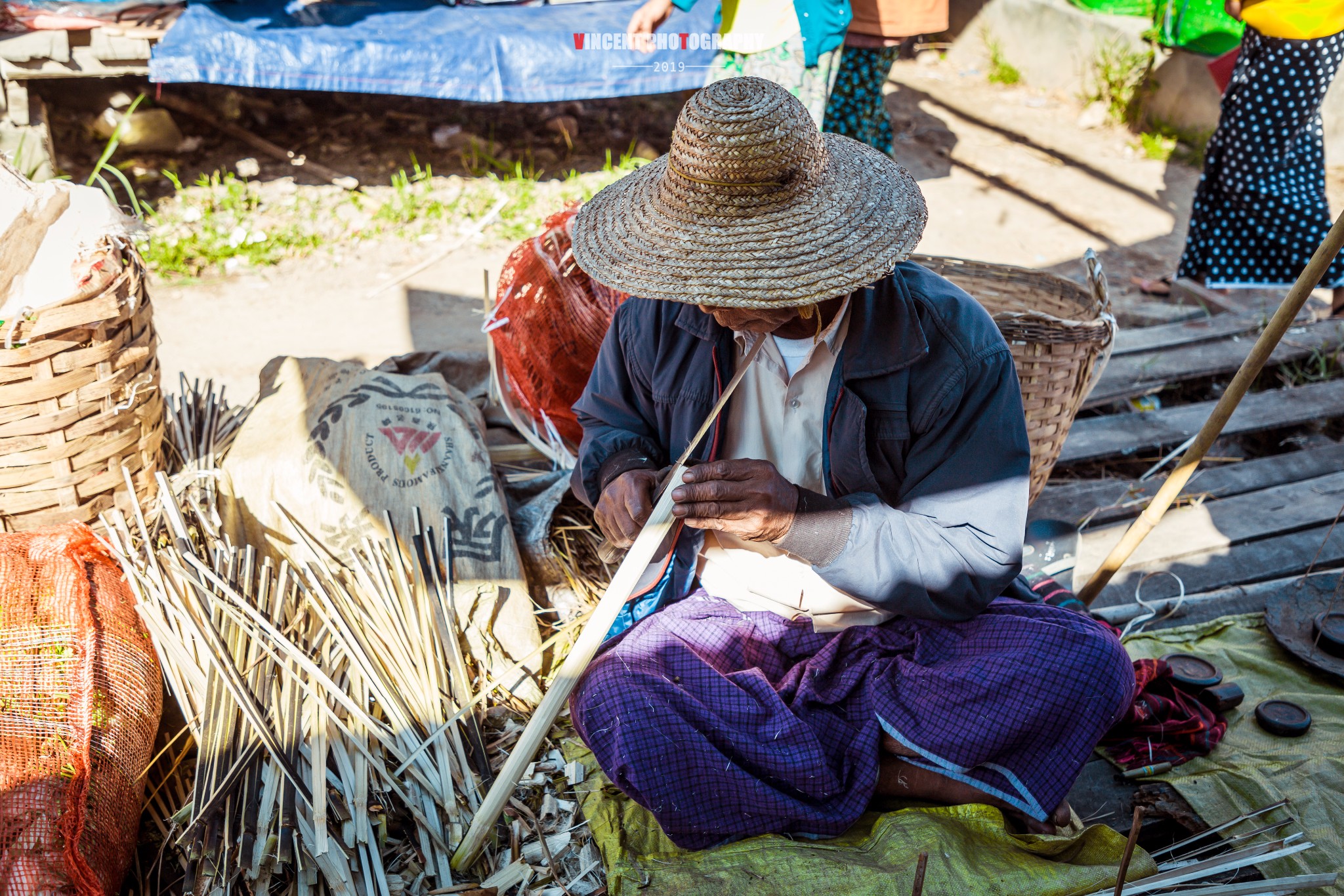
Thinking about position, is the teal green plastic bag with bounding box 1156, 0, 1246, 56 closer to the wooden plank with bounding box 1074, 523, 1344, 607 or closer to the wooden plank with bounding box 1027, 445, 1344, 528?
the wooden plank with bounding box 1027, 445, 1344, 528

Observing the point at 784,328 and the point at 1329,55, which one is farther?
the point at 1329,55

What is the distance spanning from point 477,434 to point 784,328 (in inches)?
43.1

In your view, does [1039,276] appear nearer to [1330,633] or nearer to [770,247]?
[1330,633]

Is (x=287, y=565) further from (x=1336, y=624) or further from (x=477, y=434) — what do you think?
(x=1336, y=624)

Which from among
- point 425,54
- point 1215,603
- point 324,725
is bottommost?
point 1215,603

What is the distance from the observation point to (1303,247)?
3908 millimetres

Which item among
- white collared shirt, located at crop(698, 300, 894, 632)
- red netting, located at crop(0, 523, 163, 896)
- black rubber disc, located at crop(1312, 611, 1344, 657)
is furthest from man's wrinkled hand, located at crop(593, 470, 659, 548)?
black rubber disc, located at crop(1312, 611, 1344, 657)

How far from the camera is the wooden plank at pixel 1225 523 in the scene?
2.74 m

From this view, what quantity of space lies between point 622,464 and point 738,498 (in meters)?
0.37

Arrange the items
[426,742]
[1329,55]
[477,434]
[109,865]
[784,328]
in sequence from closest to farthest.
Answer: [109,865], [784,328], [426,742], [477,434], [1329,55]

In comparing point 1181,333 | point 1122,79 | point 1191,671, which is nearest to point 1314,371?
point 1181,333

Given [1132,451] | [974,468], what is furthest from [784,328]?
[1132,451]

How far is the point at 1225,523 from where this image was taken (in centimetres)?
284

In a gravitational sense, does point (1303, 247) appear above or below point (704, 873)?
above
